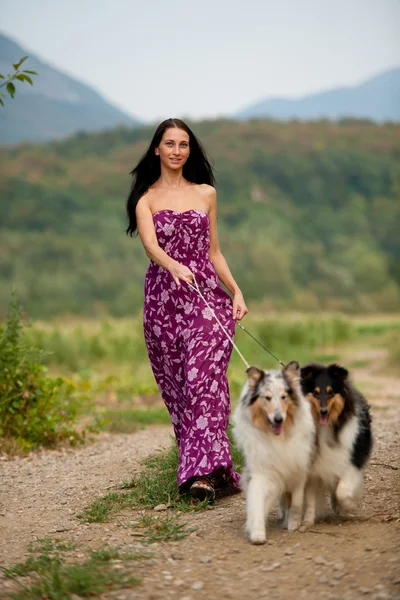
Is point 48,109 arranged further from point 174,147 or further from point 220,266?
point 220,266

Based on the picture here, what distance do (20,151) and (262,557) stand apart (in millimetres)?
53614

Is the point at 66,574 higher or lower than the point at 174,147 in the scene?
lower

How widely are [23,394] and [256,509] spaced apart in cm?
428

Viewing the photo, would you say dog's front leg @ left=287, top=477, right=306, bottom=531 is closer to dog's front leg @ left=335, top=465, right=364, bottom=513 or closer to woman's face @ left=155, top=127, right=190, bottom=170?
dog's front leg @ left=335, top=465, right=364, bottom=513

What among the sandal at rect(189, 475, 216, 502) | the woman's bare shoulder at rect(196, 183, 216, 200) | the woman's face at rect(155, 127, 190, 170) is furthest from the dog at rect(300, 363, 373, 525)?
the woman's face at rect(155, 127, 190, 170)

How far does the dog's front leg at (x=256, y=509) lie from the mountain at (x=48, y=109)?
176ft

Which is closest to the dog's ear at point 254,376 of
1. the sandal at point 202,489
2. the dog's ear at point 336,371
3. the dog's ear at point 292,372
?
the dog's ear at point 292,372

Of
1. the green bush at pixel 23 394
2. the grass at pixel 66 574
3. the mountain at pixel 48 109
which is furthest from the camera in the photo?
the mountain at pixel 48 109

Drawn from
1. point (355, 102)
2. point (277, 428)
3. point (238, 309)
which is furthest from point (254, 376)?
point (355, 102)

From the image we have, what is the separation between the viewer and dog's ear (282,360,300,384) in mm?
4699

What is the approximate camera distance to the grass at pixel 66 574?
4020mm

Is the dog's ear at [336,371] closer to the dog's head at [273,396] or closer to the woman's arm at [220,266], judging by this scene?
the dog's head at [273,396]

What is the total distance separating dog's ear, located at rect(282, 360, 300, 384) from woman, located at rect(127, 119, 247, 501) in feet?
4.00

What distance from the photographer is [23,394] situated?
851 cm
